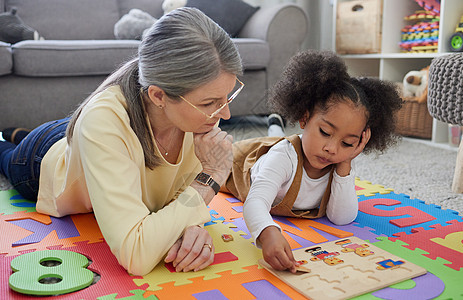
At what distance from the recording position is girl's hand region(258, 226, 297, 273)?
96 centimetres

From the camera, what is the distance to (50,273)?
951 millimetres

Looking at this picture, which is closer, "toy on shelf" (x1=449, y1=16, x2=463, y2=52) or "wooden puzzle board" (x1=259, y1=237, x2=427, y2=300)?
"wooden puzzle board" (x1=259, y1=237, x2=427, y2=300)

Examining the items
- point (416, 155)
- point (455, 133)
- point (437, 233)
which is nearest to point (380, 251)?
point (437, 233)

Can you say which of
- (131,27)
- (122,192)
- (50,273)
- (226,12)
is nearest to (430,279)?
(122,192)

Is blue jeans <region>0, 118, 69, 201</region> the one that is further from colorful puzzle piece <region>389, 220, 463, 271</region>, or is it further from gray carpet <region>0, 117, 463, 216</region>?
colorful puzzle piece <region>389, 220, 463, 271</region>

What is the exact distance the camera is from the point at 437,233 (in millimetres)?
1209

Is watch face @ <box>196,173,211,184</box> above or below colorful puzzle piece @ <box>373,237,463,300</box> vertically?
above

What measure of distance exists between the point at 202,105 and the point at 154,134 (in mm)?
187

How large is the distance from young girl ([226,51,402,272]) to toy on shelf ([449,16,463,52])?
4.17 feet

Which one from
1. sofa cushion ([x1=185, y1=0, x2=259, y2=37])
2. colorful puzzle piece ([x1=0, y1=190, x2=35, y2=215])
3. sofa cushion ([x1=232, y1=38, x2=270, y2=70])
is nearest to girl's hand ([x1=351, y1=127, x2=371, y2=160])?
colorful puzzle piece ([x1=0, y1=190, x2=35, y2=215])

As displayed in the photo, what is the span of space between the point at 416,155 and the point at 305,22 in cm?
109

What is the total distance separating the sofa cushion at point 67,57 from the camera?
2.21 metres

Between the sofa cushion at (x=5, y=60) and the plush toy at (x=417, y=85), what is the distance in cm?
199

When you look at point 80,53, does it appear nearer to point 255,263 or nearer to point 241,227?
point 241,227
